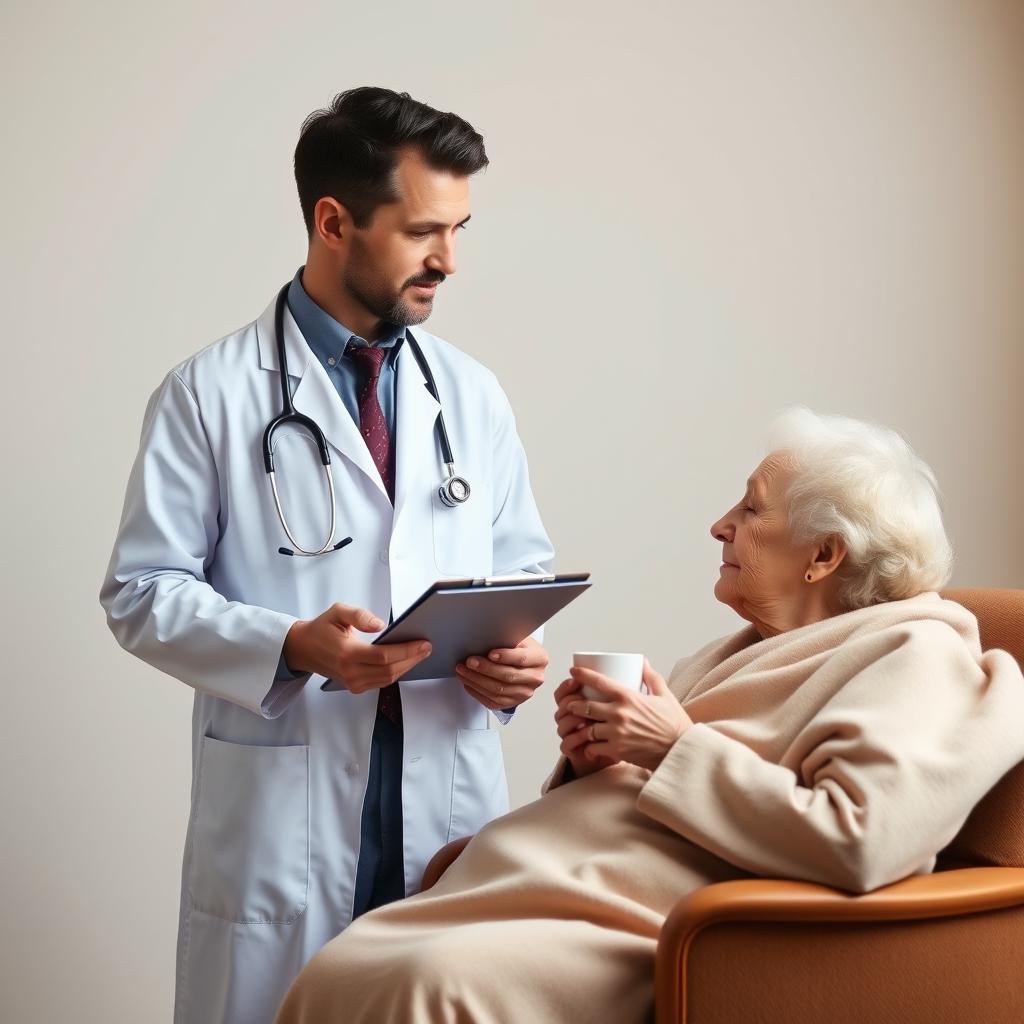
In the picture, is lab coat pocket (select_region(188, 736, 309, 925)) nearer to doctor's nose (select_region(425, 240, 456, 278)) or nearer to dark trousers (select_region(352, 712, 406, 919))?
dark trousers (select_region(352, 712, 406, 919))

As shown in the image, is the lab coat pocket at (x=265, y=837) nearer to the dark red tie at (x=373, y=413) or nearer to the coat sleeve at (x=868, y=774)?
the dark red tie at (x=373, y=413)

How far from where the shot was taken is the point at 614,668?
163cm

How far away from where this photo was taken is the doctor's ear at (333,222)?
6.39 ft

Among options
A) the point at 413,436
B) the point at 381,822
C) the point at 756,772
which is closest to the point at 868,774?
the point at 756,772

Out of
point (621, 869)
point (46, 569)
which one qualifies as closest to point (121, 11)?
point (46, 569)

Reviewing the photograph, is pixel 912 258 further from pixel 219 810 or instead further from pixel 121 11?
pixel 219 810

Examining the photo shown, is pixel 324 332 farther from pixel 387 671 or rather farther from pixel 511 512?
pixel 387 671

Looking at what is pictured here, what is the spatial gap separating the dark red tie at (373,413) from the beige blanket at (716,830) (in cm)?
61

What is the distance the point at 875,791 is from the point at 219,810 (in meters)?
0.95

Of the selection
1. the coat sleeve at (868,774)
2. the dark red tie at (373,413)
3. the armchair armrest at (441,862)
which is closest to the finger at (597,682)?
the coat sleeve at (868,774)

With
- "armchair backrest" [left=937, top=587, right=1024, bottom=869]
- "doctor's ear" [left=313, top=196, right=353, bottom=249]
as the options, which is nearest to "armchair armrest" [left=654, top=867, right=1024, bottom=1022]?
"armchair backrest" [left=937, top=587, right=1024, bottom=869]

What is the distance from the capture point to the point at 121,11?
103 inches

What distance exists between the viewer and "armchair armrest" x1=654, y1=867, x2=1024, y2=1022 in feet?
4.40

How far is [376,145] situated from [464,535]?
62 centimetres
